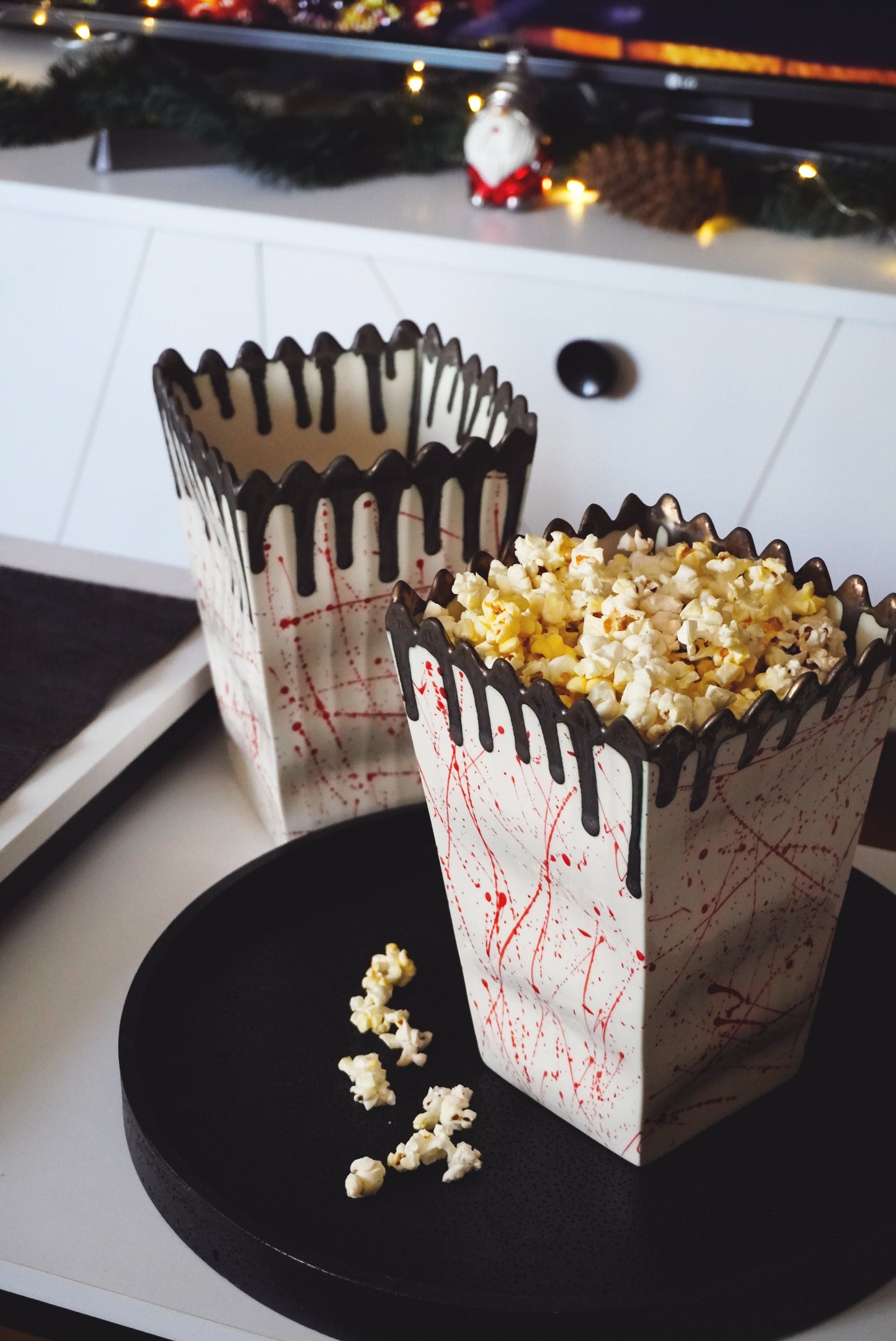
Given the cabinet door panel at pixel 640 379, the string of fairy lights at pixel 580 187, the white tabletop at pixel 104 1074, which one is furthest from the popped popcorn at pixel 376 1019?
the string of fairy lights at pixel 580 187

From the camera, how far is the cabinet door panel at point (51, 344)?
125cm

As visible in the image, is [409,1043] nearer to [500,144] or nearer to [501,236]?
[501,236]

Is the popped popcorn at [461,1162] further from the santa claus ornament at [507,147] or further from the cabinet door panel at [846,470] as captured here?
the santa claus ornament at [507,147]

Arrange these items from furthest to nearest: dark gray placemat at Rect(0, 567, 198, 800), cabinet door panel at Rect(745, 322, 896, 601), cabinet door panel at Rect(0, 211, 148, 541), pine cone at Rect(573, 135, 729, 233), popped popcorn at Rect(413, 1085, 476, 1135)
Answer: cabinet door panel at Rect(0, 211, 148, 541), pine cone at Rect(573, 135, 729, 233), cabinet door panel at Rect(745, 322, 896, 601), dark gray placemat at Rect(0, 567, 198, 800), popped popcorn at Rect(413, 1085, 476, 1135)

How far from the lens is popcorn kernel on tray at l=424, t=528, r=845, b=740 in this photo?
48cm

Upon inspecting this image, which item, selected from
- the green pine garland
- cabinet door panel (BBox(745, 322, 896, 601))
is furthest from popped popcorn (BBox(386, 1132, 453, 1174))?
Answer: the green pine garland

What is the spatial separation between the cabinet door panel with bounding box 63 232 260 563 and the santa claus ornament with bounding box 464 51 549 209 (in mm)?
219

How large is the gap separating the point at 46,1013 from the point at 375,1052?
0.56 ft

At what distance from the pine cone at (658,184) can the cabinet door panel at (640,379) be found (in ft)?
0.39

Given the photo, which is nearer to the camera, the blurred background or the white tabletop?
the white tabletop

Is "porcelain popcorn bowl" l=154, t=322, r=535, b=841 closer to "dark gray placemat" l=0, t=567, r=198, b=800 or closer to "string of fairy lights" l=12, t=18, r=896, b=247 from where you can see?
"dark gray placemat" l=0, t=567, r=198, b=800

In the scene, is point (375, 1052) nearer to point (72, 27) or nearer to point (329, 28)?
point (329, 28)

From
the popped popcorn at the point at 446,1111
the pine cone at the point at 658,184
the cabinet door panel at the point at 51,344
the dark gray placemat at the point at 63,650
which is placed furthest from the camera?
the cabinet door panel at the point at 51,344

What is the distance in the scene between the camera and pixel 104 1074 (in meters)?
0.62
